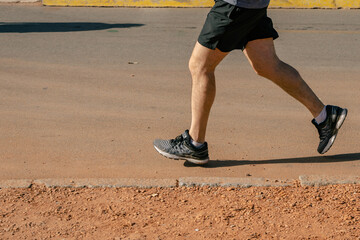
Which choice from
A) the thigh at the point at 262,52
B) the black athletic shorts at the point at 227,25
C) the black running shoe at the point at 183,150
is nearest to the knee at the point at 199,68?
the black athletic shorts at the point at 227,25

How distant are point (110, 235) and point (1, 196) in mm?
938

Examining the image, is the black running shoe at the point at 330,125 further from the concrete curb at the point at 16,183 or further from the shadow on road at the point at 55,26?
the shadow on road at the point at 55,26

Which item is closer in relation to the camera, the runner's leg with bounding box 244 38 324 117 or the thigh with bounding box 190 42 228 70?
the thigh with bounding box 190 42 228 70

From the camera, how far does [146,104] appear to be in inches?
275

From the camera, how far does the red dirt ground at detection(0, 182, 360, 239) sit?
386 centimetres

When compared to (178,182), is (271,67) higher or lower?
higher

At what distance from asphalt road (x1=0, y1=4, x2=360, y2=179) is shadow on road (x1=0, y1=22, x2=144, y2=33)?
5 centimetres

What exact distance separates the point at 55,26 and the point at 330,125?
8426 millimetres

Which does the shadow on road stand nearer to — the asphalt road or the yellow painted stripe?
the asphalt road

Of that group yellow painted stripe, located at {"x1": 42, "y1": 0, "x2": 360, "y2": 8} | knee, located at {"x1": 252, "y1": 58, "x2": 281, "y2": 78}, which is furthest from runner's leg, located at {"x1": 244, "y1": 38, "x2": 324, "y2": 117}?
yellow painted stripe, located at {"x1": 42, "y1": 0, "x2": 360, "y2": 8}

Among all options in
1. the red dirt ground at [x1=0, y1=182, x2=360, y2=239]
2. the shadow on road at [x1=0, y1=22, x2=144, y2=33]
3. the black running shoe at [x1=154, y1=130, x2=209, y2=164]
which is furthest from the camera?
the shadow on road at [x1=0, y1=22, x2=144, y2=33]

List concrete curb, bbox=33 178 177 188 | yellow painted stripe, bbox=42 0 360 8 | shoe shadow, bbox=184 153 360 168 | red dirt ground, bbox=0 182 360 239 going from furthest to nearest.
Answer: yellow painted stripe, bbox=42 0 360 8 < shoe shadow, bbox=184 153 360 168 < concrete curb, bbox=33 178 177 188 < red dirt ground, bbox=0 182 360 239

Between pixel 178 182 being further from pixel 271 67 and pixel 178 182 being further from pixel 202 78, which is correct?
pixel 271 67

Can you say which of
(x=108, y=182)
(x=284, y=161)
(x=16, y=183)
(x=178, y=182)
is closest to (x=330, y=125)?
(x=284, y=161)
